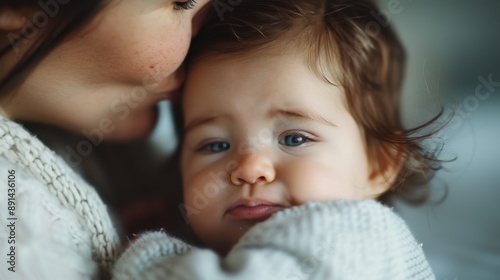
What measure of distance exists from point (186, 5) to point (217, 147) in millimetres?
142

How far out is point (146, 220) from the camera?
2.09ft

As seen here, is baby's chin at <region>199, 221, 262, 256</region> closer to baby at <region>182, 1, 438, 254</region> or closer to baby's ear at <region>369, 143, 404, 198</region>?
baby at <region>182, 1, 438, 254</region>

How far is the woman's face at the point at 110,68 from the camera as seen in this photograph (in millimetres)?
513

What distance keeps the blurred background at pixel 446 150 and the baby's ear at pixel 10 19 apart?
17 centimetres

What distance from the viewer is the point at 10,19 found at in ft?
1.65

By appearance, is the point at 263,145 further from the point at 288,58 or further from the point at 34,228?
A: the point at 34,228

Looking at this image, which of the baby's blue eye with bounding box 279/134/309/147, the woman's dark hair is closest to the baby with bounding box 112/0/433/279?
the baby's blue eye with bounding box 279/134/309/147

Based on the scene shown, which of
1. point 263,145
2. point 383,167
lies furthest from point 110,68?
point 383,167

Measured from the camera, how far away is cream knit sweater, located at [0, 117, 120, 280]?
17.9 inches

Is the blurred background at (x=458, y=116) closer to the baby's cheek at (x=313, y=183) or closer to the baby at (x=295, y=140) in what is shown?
the baby at (x=295, y=140)

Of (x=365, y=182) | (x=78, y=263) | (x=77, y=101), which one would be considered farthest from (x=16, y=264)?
(x=365, y=182)

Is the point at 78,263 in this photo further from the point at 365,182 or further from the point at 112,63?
the point at 365,182

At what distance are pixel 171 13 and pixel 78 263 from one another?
0.76 ft

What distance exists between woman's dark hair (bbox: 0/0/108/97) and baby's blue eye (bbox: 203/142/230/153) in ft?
0.57
